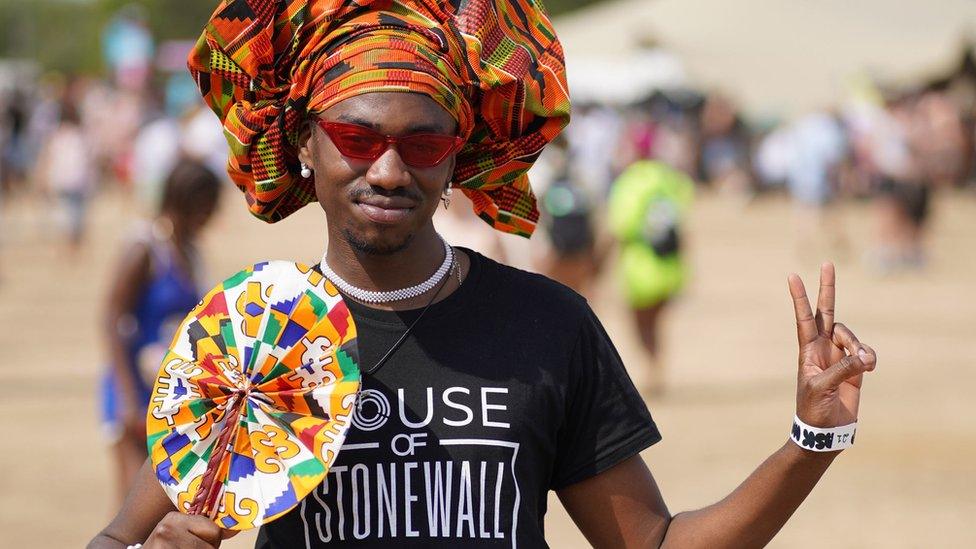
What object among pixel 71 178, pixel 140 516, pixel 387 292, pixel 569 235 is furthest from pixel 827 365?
pixel 71 178

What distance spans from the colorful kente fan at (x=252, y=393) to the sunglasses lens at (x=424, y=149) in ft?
0.83

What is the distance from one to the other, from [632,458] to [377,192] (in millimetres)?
642

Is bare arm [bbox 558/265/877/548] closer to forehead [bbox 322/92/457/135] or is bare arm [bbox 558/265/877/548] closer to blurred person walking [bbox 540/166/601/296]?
forehead [bbox 322/92/457/135]

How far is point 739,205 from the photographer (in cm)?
2881

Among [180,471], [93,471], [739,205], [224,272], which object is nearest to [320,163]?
[180,471]

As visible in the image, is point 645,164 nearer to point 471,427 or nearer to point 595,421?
point 595,421

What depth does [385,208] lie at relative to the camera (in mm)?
2441

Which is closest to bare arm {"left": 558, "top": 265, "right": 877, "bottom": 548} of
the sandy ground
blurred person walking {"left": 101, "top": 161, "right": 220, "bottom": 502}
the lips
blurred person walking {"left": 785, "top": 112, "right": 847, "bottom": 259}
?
the lips

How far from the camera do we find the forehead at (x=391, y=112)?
2.40m

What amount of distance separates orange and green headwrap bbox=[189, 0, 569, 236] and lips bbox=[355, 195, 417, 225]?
17 cm

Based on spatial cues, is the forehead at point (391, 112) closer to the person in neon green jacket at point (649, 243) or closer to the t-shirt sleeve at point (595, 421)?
the t-shirt sleeve at point (595, 421)

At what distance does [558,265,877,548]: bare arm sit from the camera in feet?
7.89

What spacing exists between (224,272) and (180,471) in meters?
14.6

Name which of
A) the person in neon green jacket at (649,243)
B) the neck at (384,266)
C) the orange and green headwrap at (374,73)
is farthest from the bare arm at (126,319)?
the person in neon green jacket at (649,243)
